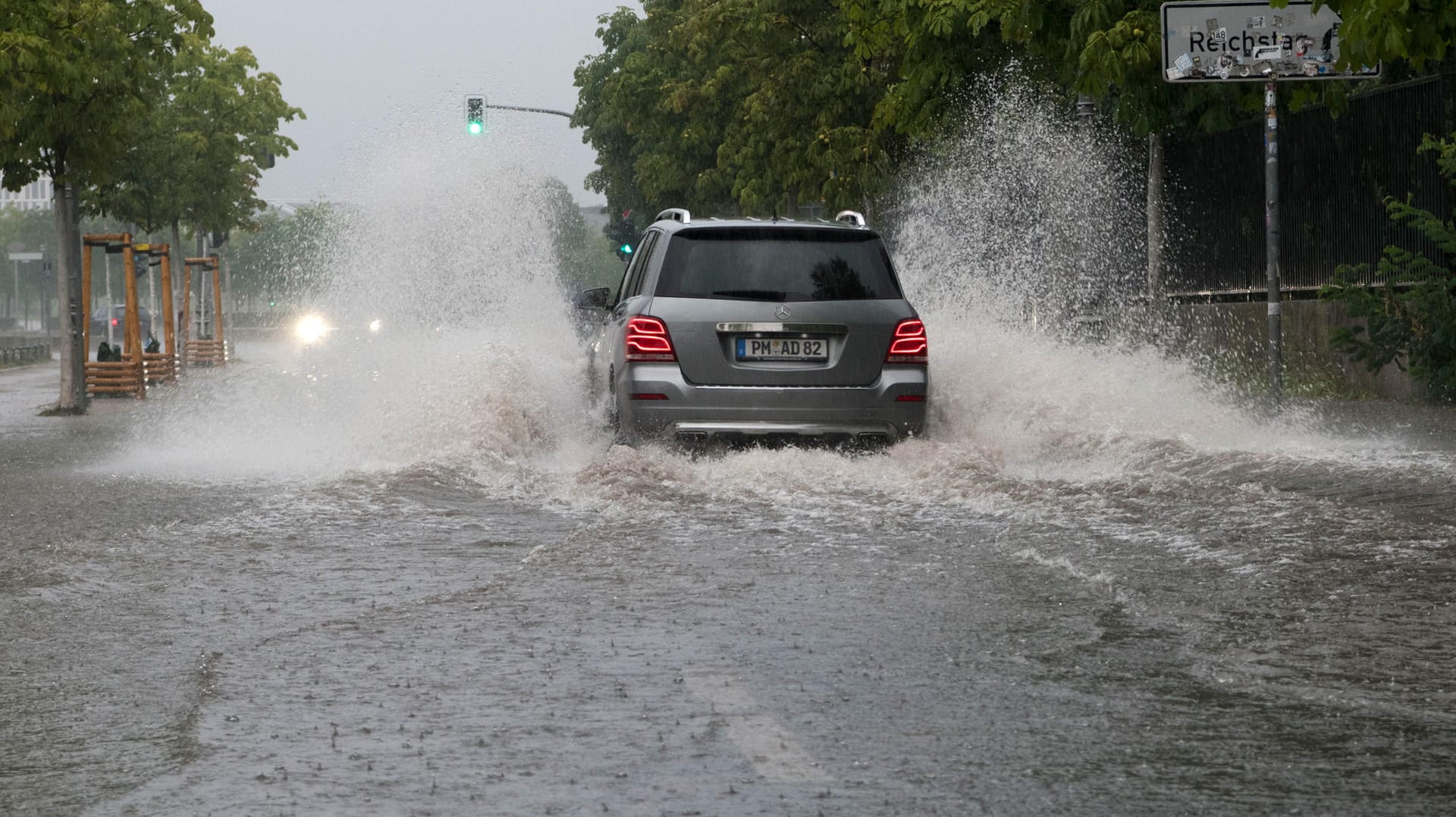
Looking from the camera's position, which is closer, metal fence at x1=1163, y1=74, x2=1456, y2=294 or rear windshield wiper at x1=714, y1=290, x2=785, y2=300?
rear windshield wiper at x1=714, y1=290, x2=785, y2=300

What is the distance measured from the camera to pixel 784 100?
3450 cm

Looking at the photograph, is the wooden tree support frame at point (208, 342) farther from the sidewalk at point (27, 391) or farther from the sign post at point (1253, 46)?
the sign post at point (1253, 46)

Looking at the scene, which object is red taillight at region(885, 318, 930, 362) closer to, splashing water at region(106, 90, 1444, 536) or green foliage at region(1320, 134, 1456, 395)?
splashing water at region(106, 90, 1444, 536)

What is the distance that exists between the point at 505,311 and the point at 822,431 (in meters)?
10.1

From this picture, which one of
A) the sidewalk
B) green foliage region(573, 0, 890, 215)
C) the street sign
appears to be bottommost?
the sidewalk

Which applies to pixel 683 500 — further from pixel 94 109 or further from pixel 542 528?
pixel 94 109

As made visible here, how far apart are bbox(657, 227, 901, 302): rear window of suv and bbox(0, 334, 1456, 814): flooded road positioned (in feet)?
3.20

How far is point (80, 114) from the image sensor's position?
23938mm

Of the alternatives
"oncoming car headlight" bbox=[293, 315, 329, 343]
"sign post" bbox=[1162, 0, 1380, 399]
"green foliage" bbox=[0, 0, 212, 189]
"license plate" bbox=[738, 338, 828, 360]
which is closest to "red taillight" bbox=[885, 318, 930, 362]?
"license plate" bbox=[738, 338, 828, 360]

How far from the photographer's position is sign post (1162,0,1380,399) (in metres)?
15.8

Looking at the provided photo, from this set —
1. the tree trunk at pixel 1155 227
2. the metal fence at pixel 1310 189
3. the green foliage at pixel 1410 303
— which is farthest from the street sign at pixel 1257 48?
the tree trunk at pixel 1155 227

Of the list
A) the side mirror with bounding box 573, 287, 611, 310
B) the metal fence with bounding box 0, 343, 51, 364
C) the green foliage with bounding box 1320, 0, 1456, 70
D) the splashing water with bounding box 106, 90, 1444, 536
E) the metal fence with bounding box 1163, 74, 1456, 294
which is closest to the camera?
the green foliage with bounding box 1320, 0, 1456, 70

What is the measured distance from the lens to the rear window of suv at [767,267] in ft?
40.6

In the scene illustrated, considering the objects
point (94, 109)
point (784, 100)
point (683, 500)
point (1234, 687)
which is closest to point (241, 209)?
point (784, 100)
